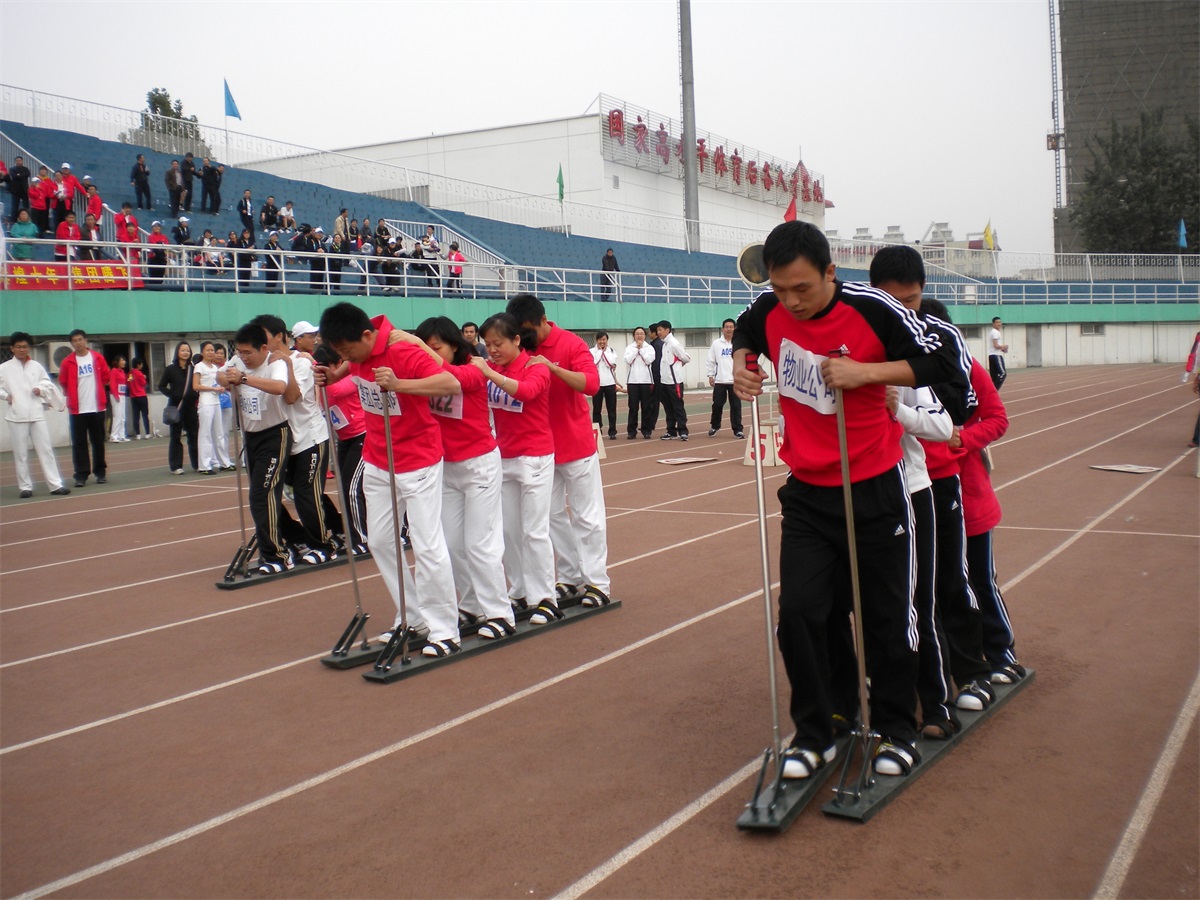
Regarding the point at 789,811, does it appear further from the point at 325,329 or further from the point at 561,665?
the point at 325,329

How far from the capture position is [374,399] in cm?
621

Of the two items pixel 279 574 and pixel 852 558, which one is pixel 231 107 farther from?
pixel 852 558

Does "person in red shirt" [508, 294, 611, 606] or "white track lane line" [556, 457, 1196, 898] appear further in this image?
"person in red shirt" [508, 294, 611, 606]

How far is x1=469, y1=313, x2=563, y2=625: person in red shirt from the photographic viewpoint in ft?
22.4

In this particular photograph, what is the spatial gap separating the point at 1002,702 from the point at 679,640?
200cm

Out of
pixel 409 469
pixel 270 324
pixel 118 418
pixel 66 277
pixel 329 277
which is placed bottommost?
pixel 409 469

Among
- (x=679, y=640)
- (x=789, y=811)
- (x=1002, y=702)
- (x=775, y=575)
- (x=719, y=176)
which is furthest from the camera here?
(x=719, y=176)

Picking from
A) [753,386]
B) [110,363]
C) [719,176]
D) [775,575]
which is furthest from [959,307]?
[753,386]

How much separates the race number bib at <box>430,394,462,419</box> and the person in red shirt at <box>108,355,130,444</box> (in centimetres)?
1863

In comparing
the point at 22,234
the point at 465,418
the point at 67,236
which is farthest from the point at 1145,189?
the point at 465,418

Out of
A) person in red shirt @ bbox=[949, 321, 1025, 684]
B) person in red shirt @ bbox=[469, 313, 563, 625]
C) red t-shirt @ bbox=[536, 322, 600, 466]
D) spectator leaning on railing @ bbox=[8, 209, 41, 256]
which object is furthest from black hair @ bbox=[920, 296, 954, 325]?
spectator leaning on railing @ bbox=[8, 209, 41, 256]

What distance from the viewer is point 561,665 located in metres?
6.08

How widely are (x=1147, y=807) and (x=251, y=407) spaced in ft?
23.5

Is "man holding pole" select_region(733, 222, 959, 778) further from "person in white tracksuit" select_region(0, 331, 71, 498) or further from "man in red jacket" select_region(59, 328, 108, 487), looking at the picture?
"man in red jacket" select_region(59, 328, 108, 487)
